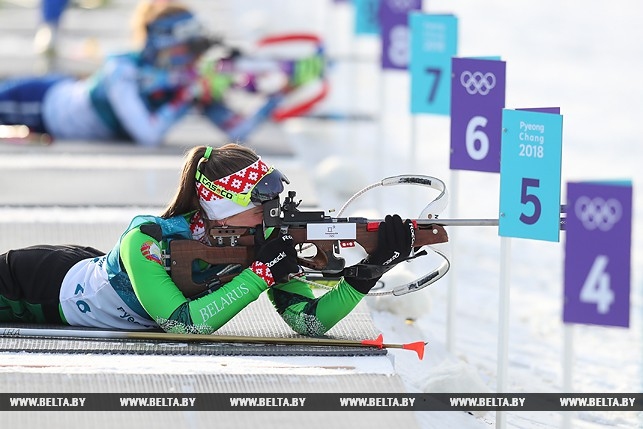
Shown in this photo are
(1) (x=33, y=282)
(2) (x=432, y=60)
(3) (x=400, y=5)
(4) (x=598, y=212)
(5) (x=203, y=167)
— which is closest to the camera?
(4) (x=598, y=212)

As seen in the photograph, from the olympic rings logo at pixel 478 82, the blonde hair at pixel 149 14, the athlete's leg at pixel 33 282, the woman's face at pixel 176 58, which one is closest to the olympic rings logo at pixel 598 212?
the olympic rings logo at pixel 478 82

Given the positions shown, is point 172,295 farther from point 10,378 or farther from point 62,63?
point 62,63

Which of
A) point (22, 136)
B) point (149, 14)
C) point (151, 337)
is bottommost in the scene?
point (22, 136)

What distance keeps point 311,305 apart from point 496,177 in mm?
5958

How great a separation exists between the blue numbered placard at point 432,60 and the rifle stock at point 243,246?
6.31ft

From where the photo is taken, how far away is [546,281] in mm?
7457

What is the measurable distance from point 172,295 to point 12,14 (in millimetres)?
15265

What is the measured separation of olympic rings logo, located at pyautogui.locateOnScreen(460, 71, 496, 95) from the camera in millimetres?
5039

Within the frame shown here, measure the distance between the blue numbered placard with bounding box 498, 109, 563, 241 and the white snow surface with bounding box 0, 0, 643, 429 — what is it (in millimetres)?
639

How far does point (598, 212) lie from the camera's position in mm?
3652

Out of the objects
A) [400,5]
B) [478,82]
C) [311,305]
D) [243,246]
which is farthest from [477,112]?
[400,5]

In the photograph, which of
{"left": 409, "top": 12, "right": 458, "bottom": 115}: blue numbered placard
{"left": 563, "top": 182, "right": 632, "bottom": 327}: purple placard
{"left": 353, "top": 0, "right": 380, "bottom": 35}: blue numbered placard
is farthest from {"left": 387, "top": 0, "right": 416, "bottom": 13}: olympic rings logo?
{"left": 563, "top": 182, "right": 632, "bottom": 327}: purple placard

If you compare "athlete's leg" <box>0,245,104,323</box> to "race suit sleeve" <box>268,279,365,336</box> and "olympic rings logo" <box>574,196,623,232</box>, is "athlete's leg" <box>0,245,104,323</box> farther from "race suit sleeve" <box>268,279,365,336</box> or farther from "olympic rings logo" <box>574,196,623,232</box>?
"olympic rings logo" <box>574,196,623,232</box>

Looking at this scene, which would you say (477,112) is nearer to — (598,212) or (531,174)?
(531,174)
